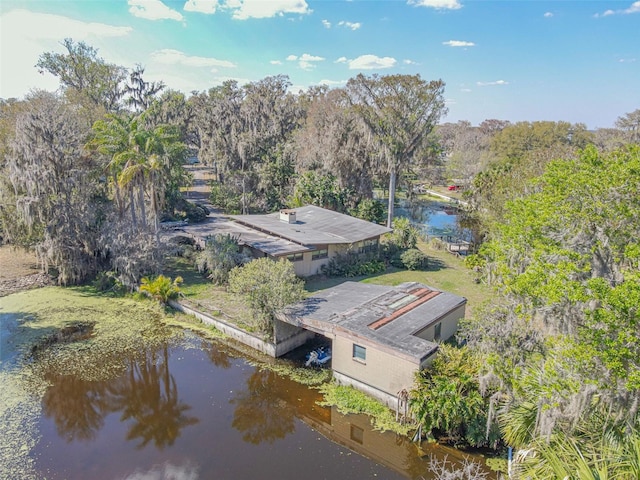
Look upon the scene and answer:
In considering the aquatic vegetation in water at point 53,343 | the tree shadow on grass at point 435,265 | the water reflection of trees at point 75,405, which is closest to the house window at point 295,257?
the aquatic vegetation in water at point 53,343

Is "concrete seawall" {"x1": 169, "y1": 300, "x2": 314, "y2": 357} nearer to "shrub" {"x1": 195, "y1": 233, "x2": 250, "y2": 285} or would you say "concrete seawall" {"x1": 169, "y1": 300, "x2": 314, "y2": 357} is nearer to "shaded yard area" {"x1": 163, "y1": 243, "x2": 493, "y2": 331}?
"shaded yard area" {"x1": 163, "y1": 243, "x2": 493, "y2": 331}

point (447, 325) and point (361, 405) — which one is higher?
point (447, 325)

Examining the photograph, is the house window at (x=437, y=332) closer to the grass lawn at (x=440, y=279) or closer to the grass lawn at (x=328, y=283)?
the grass lawn at (x=328, y=283)

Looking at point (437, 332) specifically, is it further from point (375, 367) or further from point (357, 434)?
point (357, 434)

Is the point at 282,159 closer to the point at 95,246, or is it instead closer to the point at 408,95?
the point at 408,95

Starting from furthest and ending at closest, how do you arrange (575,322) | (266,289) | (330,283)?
(330,283) < (266,289) < (575,322)

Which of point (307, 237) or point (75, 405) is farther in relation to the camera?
point (307, 237)

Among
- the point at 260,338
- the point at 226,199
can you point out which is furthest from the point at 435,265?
the point at 226,199

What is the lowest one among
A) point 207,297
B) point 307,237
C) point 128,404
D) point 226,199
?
point 128,404

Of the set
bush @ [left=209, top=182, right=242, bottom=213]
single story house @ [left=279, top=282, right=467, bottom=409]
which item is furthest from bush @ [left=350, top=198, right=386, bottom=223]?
single story house @ [left=279, top=282, right=467, bottom=409]
